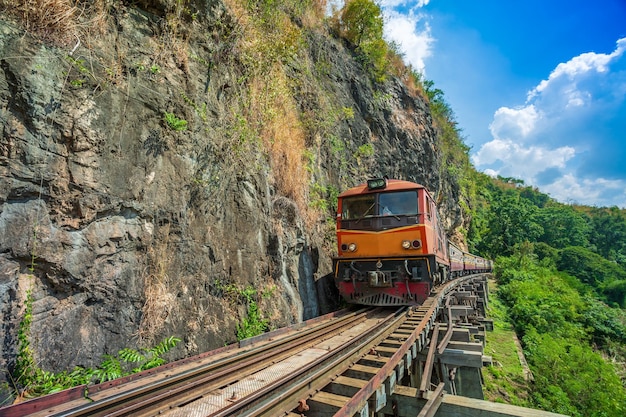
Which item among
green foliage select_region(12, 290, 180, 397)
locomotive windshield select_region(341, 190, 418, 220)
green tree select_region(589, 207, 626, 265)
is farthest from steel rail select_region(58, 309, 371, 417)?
green tree select_region(589, 207, 626, 265)

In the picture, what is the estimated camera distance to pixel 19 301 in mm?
3742

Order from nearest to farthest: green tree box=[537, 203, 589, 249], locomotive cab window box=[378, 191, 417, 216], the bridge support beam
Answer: the bridge support beam → locomotive cab window box=[378, 191, 417, 216] → green tree box=[537, 203, 589, 249]

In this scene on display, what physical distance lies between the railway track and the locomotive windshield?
3750 millimetres

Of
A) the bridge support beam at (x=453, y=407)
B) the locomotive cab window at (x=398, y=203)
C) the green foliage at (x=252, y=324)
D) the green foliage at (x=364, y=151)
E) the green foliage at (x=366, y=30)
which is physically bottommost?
the bridge support beam at (x=453, y=407)

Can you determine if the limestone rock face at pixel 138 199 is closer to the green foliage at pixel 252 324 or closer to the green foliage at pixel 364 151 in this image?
the green foliage at pixel 252 324

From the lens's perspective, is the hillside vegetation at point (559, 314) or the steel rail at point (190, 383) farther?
the hillside vegetation at point (559, 314)

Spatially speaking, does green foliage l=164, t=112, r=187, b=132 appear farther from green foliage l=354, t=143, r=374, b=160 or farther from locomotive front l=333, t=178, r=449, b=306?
green foliage l=354, t=143, r=374, b=160

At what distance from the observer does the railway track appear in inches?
119

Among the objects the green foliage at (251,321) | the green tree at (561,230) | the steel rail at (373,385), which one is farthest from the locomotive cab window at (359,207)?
the green tree at (561,230)

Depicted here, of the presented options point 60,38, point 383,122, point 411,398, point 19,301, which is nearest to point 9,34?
point 60,38

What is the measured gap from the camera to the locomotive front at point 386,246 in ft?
26.0

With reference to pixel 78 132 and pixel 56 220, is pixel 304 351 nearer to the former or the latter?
pixel 56 220

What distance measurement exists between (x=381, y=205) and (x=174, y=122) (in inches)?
210

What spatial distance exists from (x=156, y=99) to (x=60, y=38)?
1474 millimetres
